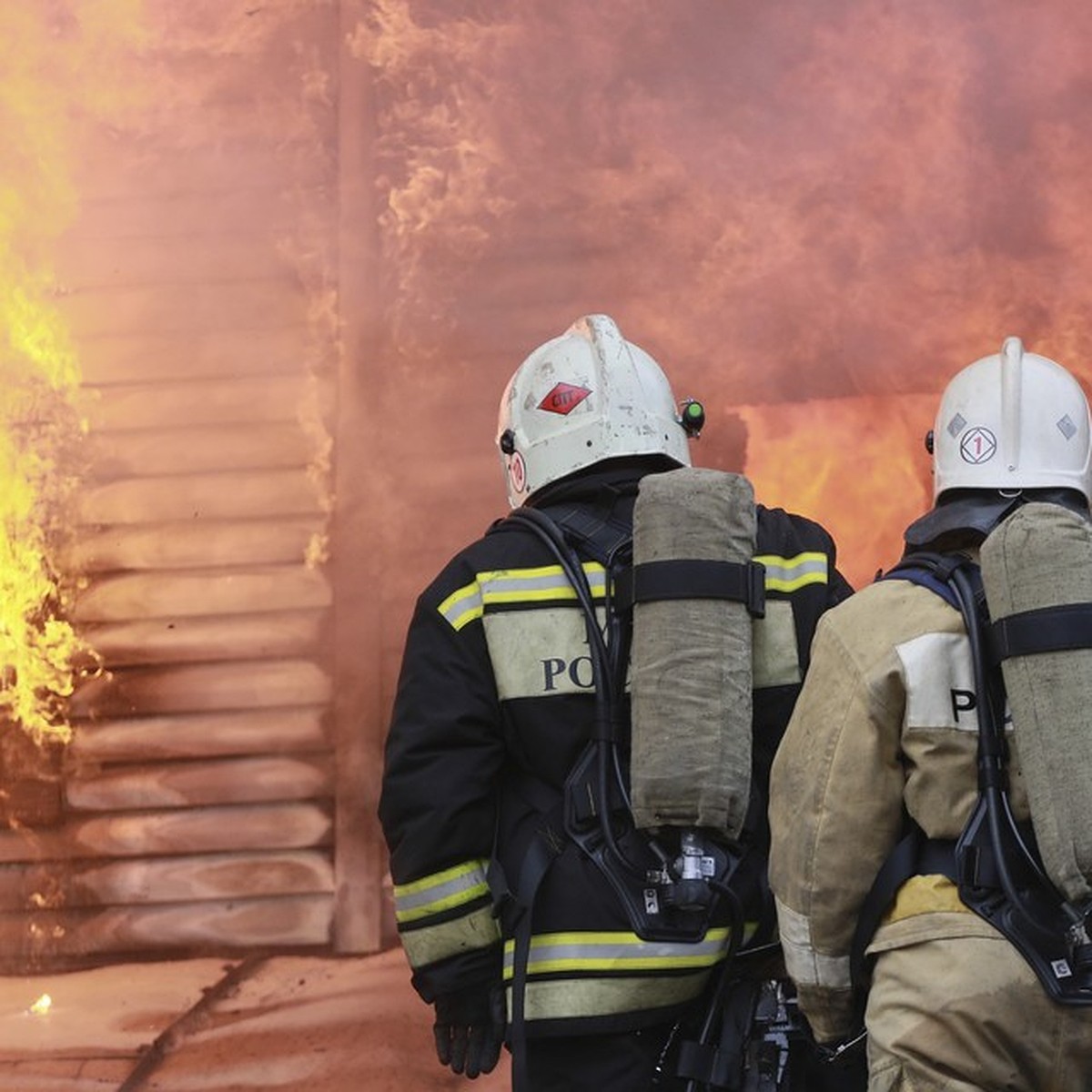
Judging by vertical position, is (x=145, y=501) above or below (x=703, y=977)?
above

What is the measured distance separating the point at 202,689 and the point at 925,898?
349 cm

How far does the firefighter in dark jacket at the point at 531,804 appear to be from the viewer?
9.82ft

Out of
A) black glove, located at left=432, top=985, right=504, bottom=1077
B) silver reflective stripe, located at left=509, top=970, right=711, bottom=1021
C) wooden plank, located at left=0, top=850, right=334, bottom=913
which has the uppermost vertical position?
silver reflective stripe, located at left=509, top=970, right=711, bottom=1021

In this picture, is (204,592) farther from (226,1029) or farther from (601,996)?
(601,996)

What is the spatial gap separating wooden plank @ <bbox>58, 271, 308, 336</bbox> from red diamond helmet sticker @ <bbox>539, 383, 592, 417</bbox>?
2.34 m

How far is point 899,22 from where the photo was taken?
5.43 meters

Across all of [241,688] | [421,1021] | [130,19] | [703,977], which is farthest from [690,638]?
[130,19]

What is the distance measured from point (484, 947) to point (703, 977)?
39 centimetres

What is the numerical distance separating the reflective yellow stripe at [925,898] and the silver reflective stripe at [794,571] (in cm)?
73

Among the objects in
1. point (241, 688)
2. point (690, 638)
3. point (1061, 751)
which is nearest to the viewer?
point (1061, 751)

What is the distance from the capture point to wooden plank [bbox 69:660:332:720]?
556 centimetres

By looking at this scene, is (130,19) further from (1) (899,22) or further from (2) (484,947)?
(2) (484,947)

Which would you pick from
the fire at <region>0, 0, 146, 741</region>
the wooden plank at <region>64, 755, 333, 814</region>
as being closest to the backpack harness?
the wooden plank at <region>64, 755, 333, 814</region>

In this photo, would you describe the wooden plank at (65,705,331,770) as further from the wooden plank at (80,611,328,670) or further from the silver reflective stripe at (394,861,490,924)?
the silver reflective stripe at (394,861,490,924)
